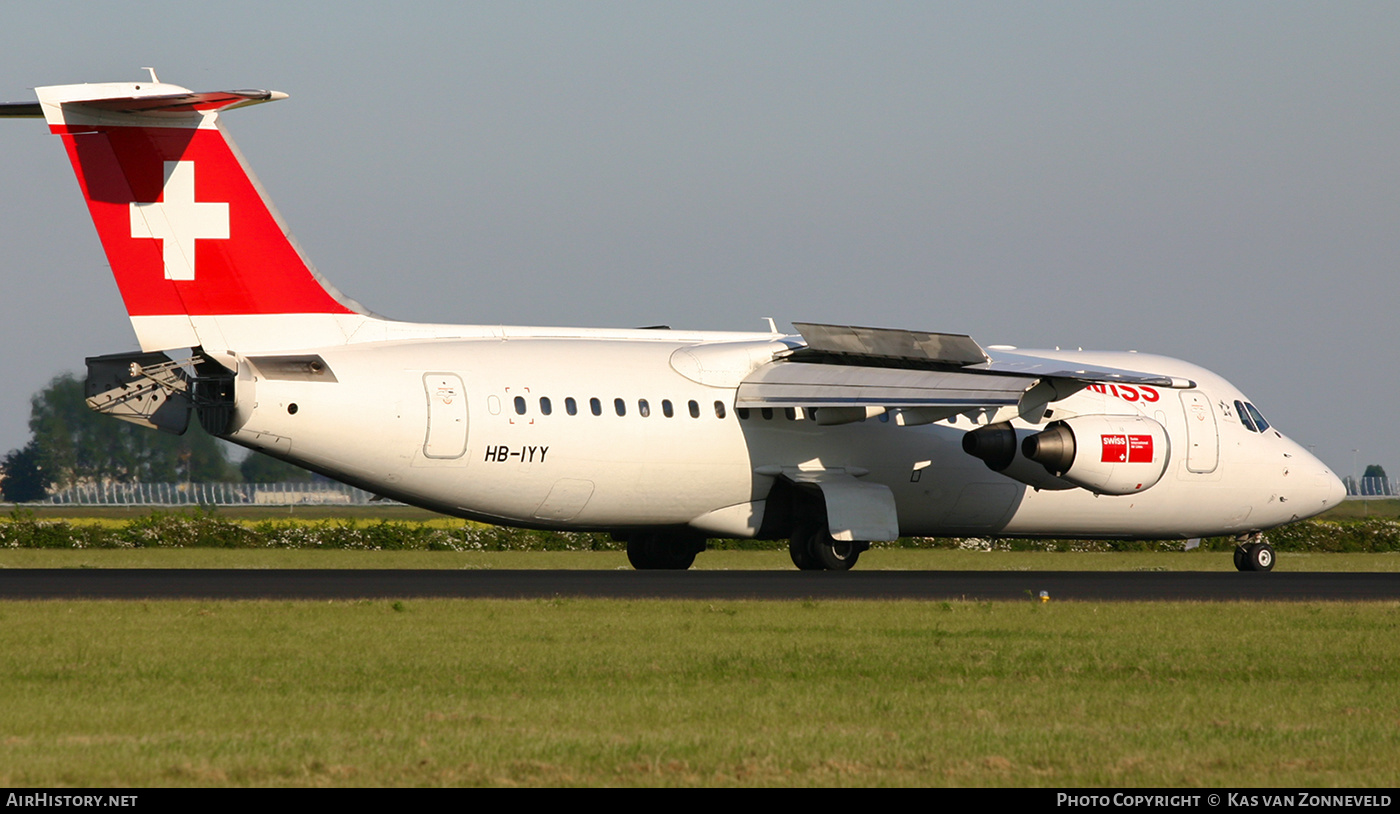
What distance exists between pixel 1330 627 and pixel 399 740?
35.8 feet

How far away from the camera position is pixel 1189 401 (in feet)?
97.0

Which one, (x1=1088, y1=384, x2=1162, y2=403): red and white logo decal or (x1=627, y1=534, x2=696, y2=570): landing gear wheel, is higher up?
(x1=1088, y1=384, x2=1162, y2=403): red and white logo decal

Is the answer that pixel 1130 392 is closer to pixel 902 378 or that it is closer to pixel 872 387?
pixel 902 378

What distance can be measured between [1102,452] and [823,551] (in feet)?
16.0

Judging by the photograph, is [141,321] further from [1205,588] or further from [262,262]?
[1205,588]

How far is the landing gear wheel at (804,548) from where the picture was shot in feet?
88.5

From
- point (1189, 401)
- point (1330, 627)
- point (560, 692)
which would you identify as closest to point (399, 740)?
point (560, 692)

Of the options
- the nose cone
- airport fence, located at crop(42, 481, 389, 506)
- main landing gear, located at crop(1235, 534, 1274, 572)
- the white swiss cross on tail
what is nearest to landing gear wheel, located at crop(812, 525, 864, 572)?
main landing gear, located at crop(1235, 534, 1274, 572)

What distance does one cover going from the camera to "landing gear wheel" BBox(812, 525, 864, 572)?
2683 cm

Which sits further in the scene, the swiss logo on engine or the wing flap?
the swiss logo on engine

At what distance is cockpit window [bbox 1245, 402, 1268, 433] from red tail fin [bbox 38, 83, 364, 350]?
59.2 ft

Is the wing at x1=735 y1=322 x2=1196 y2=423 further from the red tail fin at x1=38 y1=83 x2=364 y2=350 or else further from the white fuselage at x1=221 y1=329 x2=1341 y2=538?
the red tail fin at x1=38 y1=83 x2=364 y2=350

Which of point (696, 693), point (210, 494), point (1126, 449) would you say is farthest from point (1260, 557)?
point (210, 494)

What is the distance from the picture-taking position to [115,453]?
75.8 meters
